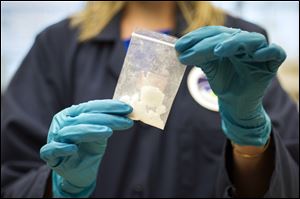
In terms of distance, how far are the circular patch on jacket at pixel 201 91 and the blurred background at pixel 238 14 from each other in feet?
0.87

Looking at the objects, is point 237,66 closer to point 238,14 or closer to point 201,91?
point 201,91

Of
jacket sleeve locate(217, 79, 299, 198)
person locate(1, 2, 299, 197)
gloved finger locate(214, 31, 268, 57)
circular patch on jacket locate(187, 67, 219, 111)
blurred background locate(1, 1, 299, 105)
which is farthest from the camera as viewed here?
blurred background locate(1, 1, 299, 105)

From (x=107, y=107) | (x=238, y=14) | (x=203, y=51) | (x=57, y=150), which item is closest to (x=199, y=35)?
(x=203, y=51)

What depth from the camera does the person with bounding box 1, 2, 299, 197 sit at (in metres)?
0.78

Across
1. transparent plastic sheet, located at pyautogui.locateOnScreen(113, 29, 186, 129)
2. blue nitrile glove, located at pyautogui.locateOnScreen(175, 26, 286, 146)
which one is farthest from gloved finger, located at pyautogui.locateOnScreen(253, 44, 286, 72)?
transparent plastic sheet, located at pyautogui.locateOnScreen(113, 29, 186, 129)

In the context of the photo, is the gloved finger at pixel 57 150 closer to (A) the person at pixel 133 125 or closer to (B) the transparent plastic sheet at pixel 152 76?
(A) the person at pixel 133 125

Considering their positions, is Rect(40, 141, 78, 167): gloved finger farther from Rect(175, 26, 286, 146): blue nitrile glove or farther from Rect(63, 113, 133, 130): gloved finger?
Rect(175, 26, 286, 146): blue nitrile glove

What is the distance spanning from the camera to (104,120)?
74 centimetres

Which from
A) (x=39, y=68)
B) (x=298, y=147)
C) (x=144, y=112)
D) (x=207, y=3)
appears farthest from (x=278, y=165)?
(x=39, y=68)

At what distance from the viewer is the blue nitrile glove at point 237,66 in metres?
0.69

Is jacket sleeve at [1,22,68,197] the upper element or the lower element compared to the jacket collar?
lower

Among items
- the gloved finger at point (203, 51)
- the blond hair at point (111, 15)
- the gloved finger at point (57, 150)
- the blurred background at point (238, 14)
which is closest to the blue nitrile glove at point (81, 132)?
the gloved finger at point (57, 150)

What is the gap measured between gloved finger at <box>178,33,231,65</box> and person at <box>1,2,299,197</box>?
1cm

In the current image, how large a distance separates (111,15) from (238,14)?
336mm
